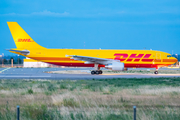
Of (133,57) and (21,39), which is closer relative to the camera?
(133,57)

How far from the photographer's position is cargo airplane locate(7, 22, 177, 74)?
3403 centimetres

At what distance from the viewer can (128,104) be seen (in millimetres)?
11484

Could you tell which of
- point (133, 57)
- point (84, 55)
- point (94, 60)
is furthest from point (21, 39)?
point (133, 57)

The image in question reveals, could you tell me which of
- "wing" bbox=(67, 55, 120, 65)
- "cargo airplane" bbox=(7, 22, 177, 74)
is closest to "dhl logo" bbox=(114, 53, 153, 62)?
"cargo airplane" bbox=(7, 22, 177, 74)

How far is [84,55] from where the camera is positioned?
1359 inches

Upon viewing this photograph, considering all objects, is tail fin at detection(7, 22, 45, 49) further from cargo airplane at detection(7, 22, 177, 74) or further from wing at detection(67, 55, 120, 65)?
wing at detection(67, 55, 120, 65)

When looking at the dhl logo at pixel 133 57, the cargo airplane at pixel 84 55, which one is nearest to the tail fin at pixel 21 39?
the cargo airplane at pixel 84 55

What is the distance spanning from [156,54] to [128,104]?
24979mm

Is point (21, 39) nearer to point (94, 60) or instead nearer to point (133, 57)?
point (94, 60)

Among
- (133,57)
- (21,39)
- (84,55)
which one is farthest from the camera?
(21,39)

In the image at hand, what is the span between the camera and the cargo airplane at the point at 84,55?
34031mm

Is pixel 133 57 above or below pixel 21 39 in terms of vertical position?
below

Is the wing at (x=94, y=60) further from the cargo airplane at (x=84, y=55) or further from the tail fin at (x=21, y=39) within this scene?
the tail fin at (x=21, y=39)

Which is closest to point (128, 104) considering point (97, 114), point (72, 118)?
point (97, 114)
